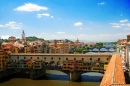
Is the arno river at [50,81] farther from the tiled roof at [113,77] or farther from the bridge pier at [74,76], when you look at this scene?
the tiled roof at [113,77]

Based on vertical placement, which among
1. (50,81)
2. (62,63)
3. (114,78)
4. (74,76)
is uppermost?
(114,78)

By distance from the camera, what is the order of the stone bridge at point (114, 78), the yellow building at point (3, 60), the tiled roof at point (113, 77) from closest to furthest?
the stone bridge at point (114, 78), the tiled roof at point (113, 77), the yellow building at point (3, 60)

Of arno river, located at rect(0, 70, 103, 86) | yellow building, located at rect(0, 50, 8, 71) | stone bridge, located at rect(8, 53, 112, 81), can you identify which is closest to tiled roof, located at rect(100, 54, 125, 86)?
arno river, located at rect(0, 70, 103, 86)

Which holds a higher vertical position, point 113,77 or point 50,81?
point 113,77

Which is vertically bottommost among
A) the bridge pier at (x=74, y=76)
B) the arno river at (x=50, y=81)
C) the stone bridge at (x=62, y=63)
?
the arno river at (x=50, y=81)

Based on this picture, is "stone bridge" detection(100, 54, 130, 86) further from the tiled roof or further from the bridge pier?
the bridge pier

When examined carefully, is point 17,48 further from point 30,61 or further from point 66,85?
point 66,85

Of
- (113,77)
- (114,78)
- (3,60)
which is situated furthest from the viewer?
(3,60)

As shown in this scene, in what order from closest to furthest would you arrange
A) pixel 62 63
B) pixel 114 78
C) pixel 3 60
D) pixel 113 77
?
Result: 1. pixel 114 78
2. pixel 113 77
3. pixel 62 63
4. pixel 3 60

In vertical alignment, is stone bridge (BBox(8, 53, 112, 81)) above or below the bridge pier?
above

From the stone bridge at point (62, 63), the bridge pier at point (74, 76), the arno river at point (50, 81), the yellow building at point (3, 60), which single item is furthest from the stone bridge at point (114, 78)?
the yellow building at point (3, 60)

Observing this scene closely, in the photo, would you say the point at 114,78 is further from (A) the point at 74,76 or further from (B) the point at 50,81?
(B) the point at 50,81

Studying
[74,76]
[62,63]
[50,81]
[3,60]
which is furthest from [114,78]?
[3,60]

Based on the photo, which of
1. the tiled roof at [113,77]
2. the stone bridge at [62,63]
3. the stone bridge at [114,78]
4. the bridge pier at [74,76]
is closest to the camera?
the stone bridge at [114,78]
